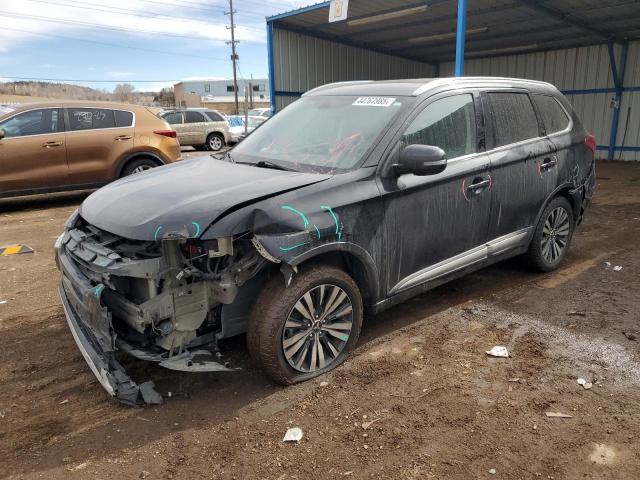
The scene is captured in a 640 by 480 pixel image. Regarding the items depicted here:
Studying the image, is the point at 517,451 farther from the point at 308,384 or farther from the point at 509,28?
the point at 509,28

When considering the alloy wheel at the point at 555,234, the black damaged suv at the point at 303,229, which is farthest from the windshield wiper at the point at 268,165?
the alloy wheel at the point at 555,234

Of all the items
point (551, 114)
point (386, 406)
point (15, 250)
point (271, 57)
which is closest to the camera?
point (386, 406)

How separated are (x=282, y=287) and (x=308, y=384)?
2.23ft

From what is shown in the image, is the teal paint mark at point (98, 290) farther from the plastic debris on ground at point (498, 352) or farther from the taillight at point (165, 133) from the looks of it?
the taillight at point (165, 133)

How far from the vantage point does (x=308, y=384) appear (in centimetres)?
316

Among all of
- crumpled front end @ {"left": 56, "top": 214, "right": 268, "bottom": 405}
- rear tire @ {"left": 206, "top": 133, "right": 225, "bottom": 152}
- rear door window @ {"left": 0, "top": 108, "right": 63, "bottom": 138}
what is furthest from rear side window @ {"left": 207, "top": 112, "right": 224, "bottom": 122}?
crumpled front end @ {"left": 56, "top": 214, "right": 268, "bottom": 405}

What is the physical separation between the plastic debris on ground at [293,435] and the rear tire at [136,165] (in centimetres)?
721

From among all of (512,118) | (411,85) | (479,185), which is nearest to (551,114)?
(512,118)

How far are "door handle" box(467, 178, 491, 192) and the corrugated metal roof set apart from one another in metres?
9.68

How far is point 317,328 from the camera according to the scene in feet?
10.4

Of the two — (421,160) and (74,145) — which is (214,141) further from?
(421,160)

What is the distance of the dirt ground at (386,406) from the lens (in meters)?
2.50

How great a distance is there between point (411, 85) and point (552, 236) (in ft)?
7.62

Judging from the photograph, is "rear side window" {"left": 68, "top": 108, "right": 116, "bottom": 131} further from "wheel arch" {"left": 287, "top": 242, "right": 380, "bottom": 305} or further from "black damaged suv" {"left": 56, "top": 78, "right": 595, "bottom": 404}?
"wheel arch" {"left": 287, "top": 242, "right": 380, "bottom": 305}
